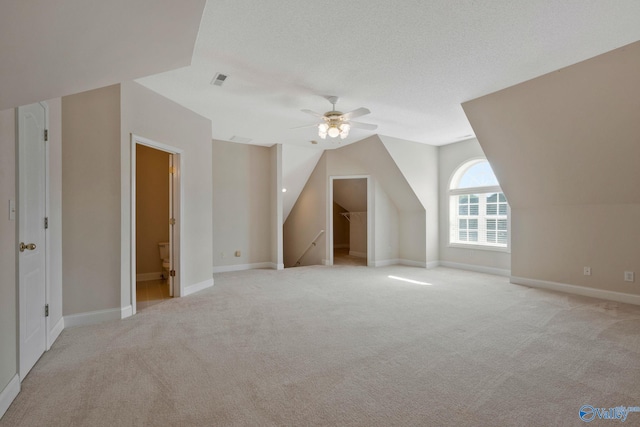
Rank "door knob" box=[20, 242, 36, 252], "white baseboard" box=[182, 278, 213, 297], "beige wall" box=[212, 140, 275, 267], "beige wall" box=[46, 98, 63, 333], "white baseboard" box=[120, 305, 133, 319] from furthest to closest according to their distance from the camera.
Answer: "beige wall" box=[212, 140, 275, 267] < "white baseboard" box=[182, 278, 213, 297] < "white baseboard" box=[120, 305, 133, 319] < "beige wall" box=[46, 98, 63, 333] < "door knob" box=[20, 242, 36, 252]

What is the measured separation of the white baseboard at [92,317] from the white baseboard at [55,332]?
0.08 meters

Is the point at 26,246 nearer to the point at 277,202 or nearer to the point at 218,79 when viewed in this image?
the point at 218,79

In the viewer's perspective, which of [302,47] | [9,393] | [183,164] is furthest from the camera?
[183,164]

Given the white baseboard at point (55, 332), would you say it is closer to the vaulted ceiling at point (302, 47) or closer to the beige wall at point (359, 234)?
the vaulted ceiling at point (302, 47)

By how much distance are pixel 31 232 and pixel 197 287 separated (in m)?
2.55

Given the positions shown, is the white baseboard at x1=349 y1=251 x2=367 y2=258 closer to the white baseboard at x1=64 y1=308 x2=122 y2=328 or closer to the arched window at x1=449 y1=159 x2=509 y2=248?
the arched window at x1=449 y1=159 x2=509 y2=248

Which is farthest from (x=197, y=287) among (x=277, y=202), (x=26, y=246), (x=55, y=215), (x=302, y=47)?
(x=302, y=47)

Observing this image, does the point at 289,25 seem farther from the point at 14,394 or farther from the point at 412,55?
the point at 14,394

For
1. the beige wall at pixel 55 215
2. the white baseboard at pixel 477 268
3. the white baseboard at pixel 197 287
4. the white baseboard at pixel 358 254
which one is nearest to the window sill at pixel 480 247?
the white baseboard at pixel 477 268

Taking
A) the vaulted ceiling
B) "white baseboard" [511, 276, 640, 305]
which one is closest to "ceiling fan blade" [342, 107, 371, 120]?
the vaulted ceiling

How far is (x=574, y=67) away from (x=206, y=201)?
16.1 ft

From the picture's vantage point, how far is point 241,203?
6621 mm

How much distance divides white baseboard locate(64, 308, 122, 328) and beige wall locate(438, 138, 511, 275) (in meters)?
6.08

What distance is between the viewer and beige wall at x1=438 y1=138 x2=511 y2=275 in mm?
6051
